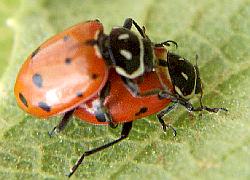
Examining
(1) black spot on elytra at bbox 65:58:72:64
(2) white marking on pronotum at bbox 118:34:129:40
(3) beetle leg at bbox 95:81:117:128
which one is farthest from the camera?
(2) white marking on pronotum at bbox 118:34:129:40

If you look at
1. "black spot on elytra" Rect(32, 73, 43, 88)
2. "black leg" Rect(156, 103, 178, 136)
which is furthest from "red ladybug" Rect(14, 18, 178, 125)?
"black leg" Rect(156, 103, 178, 136)

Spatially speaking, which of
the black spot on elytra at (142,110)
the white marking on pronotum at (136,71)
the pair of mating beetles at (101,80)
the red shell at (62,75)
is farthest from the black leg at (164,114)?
the red shell at (62,75)

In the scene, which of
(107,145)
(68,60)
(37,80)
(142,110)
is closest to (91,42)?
(68,60)

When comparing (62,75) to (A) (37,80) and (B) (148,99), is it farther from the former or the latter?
(B) (148,99)

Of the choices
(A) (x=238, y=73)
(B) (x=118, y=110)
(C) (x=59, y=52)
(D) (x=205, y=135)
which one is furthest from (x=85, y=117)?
(A) (x=238, y=73)

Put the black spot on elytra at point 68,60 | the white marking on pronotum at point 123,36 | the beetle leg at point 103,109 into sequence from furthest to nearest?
the white marking on pronotum at point 123,36, the beetle leg at point 103,109, the black spot on elytra at point 68,60

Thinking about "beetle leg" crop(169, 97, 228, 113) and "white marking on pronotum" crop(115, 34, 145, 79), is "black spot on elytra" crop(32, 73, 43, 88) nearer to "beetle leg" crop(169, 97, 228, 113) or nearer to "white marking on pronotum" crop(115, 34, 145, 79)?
"white marking on pronotum" crop(115, 34, 145, 79)

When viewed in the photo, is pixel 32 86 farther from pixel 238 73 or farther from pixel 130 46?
pixel 238 73

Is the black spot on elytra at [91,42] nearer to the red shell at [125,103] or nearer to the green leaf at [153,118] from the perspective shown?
the red shell at [125,103]
